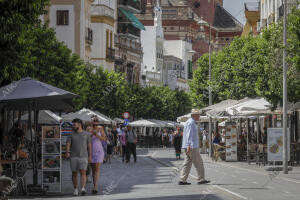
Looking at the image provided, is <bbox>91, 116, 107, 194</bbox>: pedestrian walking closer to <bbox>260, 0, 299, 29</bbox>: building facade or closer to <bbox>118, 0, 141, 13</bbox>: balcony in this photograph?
<bbox>260, 0, 299, 29</bbox>: building facade

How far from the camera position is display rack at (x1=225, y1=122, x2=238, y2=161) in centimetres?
4131

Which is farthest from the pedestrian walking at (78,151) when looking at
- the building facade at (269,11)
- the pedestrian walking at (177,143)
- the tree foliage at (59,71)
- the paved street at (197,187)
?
the building facade at (269,11)

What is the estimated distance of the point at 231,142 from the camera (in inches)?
1642

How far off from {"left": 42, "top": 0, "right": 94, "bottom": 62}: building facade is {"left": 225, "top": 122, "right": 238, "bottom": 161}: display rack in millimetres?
39189

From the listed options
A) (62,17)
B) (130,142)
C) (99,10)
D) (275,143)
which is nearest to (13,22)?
(275,143)

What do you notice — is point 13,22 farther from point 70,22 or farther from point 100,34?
point 100,34

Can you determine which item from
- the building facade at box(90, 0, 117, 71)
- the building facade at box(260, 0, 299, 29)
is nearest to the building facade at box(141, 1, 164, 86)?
the building facade at box(90, 0, 117, 71)

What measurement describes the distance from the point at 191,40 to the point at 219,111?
13505cm

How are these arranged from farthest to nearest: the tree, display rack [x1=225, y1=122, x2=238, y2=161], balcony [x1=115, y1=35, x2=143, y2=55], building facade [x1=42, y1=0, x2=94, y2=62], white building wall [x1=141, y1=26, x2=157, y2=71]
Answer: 1. white building wall [x1=141, y1=26, x2=157, y2=71]
2. balcony [x1=115, y1=35, x2=143, y2=55]
3. building facade [x1=42, y1=0, x2=94, y2=62]
4. display rack [x1=225, y1=122, x2=238, y2=161]
5. the tree

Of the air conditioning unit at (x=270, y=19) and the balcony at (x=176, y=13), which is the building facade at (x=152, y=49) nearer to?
the balcony at (x=176, y=13)

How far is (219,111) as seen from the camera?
1662 inches

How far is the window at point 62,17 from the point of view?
79438mm

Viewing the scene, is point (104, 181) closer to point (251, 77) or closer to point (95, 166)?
point (95, 166)

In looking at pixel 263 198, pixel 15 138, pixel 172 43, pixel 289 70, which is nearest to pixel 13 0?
pixel 263 198
